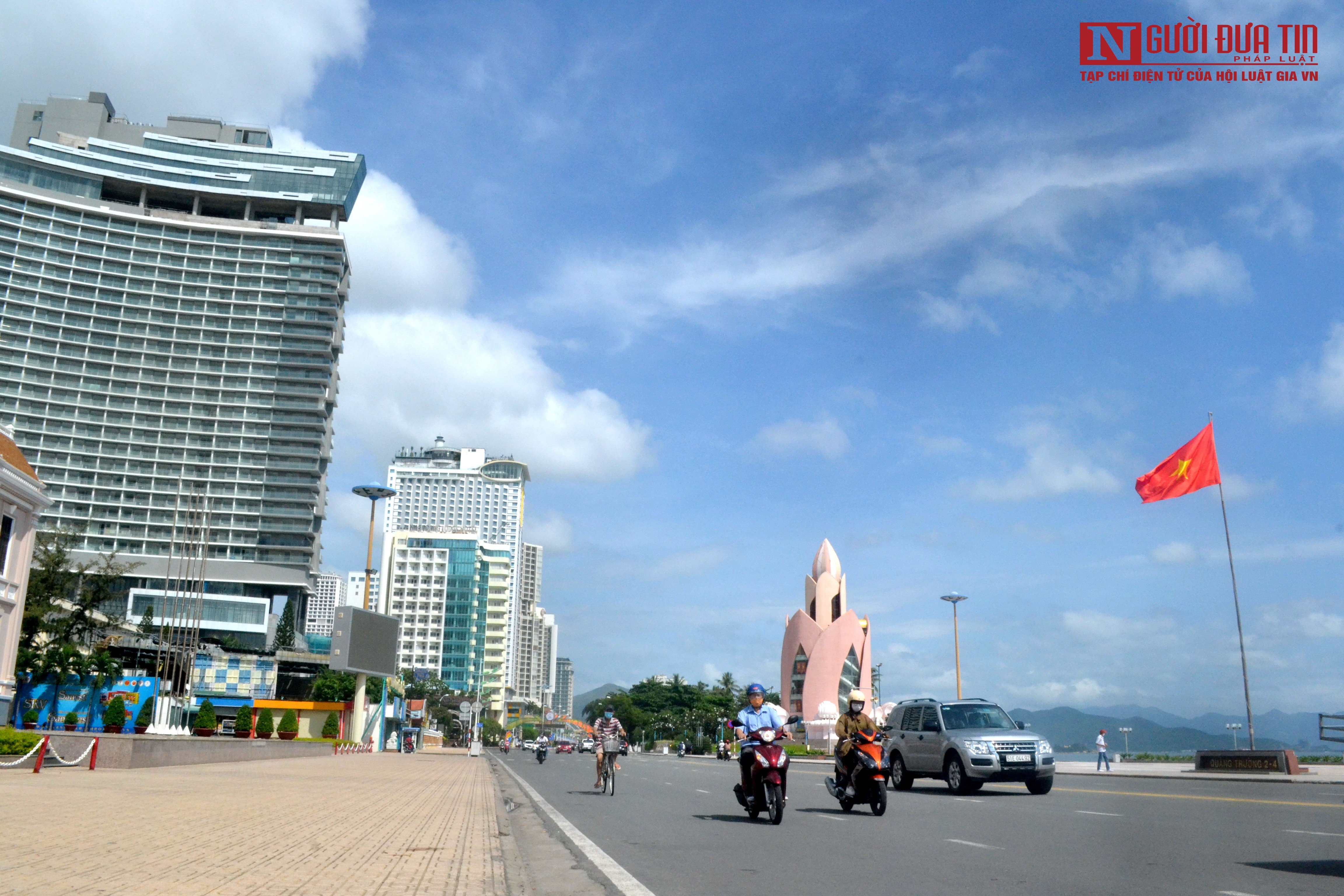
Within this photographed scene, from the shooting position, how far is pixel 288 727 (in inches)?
2338

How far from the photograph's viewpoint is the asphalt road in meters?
7.68

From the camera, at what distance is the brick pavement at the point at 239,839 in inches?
281

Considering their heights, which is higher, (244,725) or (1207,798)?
(1207,798)

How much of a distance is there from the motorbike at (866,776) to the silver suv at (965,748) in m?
4.36

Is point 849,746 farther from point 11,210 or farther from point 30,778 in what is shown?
point 11,210

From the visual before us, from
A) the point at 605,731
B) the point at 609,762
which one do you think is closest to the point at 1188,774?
the point at 609,762

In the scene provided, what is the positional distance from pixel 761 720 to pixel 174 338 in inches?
5012

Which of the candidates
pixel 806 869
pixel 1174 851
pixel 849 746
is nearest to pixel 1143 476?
pixel 849 746

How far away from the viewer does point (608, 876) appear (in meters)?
7.99

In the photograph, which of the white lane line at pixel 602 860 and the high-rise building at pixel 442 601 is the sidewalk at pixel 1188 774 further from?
the high-rise building at pixel 442 601

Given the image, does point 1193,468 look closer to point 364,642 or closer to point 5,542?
point 5,542

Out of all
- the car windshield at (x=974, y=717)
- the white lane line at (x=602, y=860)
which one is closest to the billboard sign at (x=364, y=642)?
the car windshield at (x=974, y=717)

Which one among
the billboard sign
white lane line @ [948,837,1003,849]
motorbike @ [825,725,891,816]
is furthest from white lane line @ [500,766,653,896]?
the billboard sign

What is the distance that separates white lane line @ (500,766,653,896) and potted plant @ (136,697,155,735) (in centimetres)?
3941
